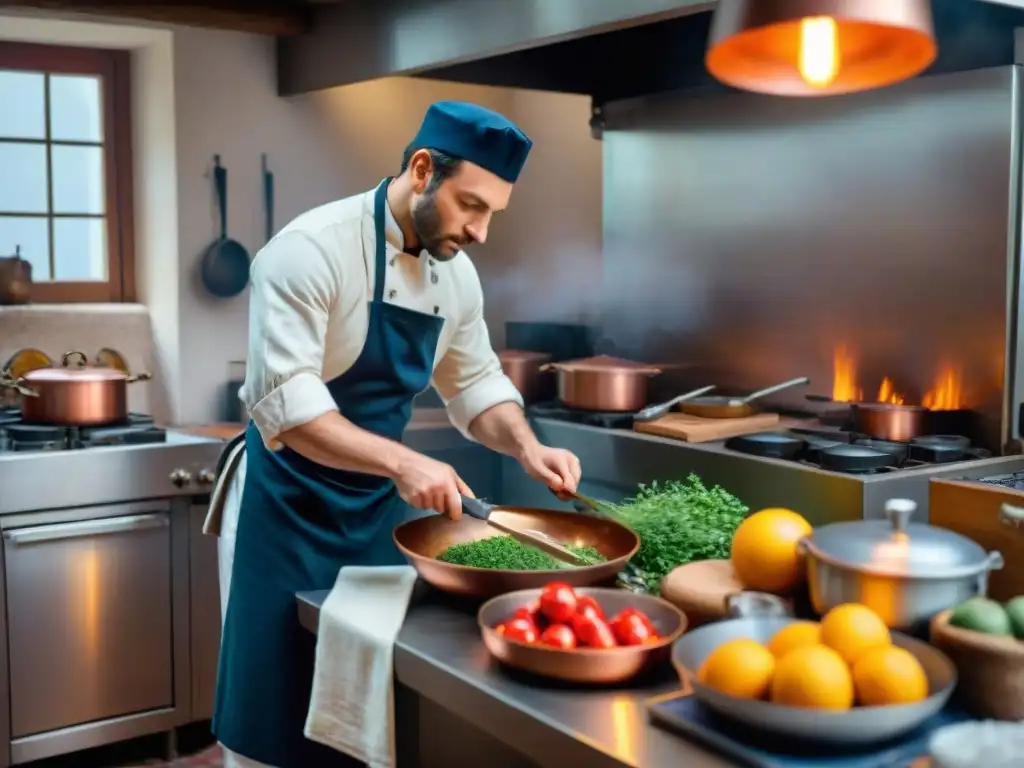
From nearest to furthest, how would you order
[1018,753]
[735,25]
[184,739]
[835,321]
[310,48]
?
[1018,753] < [735,25] < [835,321] < [184,739] < [310,48]

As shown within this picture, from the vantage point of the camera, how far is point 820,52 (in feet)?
5.46

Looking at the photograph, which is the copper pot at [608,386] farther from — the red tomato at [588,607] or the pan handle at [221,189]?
the red tomato at [588,607]

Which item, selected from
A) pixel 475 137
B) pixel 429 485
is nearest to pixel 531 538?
pixel 429 485

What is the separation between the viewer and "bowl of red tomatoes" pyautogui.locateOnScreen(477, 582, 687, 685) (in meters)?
1.35

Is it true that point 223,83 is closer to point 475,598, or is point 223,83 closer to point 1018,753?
point 475,598

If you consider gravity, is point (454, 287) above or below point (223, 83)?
below

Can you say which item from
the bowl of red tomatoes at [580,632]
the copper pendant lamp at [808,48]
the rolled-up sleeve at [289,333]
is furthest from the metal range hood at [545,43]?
the bowl of red tomatoes at [580,632]

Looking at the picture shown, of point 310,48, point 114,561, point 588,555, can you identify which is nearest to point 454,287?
point 588,555

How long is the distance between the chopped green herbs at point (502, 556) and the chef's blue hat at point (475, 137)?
23.7 inches

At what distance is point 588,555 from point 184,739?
2015 millimetres

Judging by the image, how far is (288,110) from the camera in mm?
3785

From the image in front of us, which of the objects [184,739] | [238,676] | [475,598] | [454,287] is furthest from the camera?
[184,739]

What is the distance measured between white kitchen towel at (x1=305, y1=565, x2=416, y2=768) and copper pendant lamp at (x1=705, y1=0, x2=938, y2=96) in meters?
0.90

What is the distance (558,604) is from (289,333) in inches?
26.9
